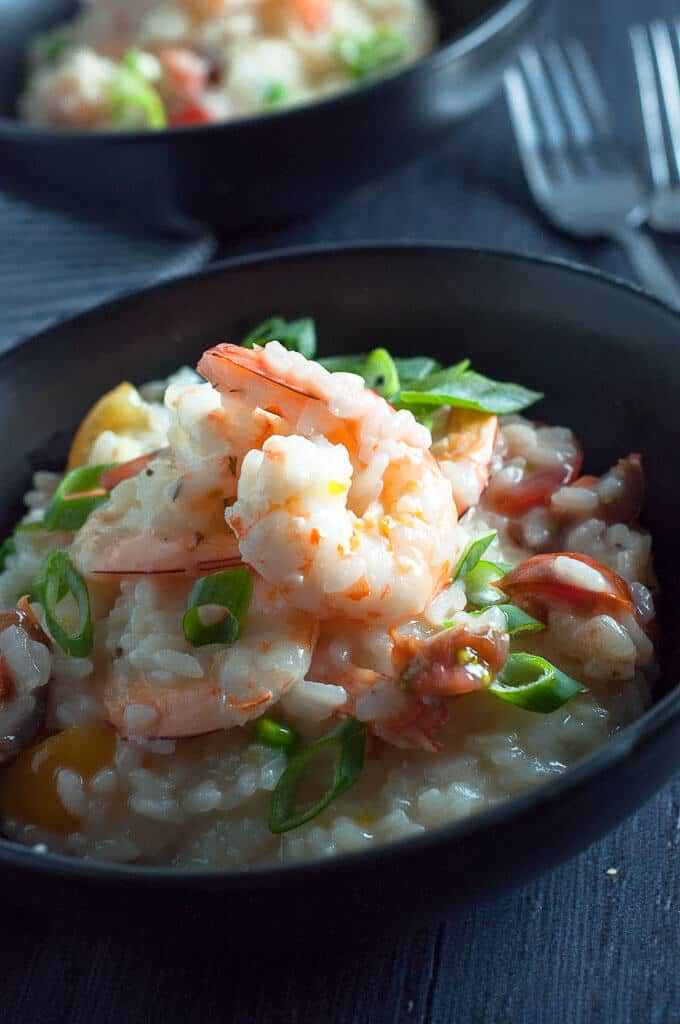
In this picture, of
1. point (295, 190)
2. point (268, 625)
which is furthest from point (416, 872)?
point (295, 190)

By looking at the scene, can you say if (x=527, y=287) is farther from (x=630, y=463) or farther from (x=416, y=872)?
(x=416, y=872)

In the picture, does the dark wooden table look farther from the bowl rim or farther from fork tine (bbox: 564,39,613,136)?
fork tine (bbox: 564,39,613,136)

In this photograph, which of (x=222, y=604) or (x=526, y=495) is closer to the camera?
(x=222, y=604)

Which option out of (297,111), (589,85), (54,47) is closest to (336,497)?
(297,111)

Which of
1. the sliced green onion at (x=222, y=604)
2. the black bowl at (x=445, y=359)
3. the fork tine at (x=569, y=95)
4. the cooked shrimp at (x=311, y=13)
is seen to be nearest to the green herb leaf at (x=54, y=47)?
the cooked shrimp at (x=311, y=13)

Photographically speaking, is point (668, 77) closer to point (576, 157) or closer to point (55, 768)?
point (576, 157)

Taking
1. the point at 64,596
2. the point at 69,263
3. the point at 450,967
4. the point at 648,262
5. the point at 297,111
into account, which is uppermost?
the point at 297,111

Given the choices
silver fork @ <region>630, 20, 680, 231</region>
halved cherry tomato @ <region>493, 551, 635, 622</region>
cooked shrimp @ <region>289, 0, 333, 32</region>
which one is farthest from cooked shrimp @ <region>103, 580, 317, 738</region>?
cooked shrimp @ <region>289, 0, 333, 32</region>
